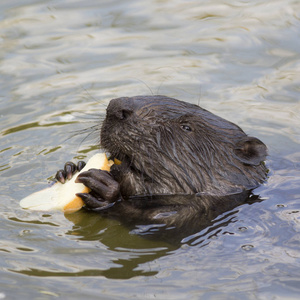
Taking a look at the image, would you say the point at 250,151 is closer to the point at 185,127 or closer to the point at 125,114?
the point at 185,127

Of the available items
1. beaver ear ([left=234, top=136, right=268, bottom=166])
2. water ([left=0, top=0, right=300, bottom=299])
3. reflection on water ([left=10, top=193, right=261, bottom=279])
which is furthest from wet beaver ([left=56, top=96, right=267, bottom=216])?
water ([left=0, top=0, right=300, bottom=299])

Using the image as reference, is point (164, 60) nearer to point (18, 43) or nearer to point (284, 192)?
point (18, 43)

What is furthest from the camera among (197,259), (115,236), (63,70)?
(63,70)

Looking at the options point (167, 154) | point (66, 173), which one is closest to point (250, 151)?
point (167, 154)

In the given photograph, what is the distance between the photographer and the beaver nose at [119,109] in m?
5.64

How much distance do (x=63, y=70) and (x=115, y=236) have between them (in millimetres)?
4504

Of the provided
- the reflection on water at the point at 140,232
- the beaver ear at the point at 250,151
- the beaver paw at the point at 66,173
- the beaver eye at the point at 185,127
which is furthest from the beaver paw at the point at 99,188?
the beaver ear at the point at 250,151

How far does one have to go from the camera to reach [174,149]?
5.98 m

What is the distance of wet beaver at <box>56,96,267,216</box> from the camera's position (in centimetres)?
577

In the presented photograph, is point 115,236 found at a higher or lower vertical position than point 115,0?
lower

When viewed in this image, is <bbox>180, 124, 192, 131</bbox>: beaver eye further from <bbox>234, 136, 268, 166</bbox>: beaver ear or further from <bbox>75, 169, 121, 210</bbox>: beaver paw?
<bbox>75, 169, 121, 210</bbox>: beaver paw

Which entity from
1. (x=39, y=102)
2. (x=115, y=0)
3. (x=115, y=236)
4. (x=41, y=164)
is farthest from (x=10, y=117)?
(x=115, y=0)

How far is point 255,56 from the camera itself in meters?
9.85

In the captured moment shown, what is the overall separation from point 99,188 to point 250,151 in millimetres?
1467
